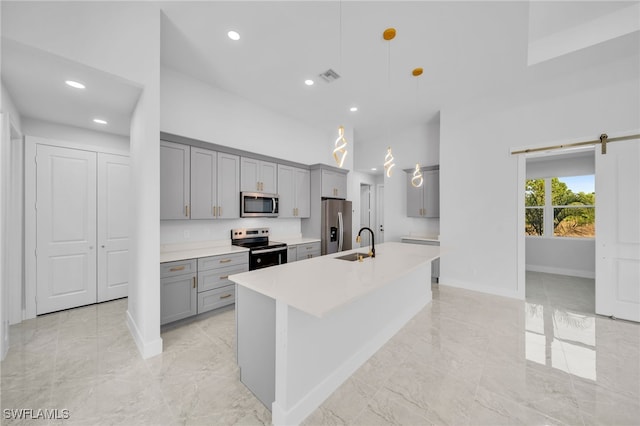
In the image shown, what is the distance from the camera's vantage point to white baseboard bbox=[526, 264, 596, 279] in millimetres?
5076

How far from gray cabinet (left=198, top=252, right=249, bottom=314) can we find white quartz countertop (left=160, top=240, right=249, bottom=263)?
0.09 m

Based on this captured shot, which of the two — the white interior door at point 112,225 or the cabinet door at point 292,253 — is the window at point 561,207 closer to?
the cabinet door at point 292,253

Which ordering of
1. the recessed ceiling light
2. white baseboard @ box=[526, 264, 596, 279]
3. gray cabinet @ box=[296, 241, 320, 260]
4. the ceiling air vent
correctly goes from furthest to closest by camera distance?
1. white baseboard @ box=[526, 264, 596, 279]
2. gray cabinet @ box=[296, 241, 320, 260]
3. the ceiling air vent
4. the recessed ceiling light

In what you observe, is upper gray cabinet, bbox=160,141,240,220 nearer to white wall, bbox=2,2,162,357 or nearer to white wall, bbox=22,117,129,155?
white wall, bbox=2,2,162,357

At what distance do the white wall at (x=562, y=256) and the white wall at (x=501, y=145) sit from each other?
106 inches

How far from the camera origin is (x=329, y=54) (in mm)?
2984

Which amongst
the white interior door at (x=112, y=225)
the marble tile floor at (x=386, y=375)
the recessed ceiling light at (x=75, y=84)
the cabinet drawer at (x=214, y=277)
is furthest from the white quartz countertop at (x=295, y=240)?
the recessed ceiling light at (x=75, y=84)

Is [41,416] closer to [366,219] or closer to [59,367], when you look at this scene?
[59,367]

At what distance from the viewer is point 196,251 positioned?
3.39 meters

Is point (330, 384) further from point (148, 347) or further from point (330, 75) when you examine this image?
point (330, 75)

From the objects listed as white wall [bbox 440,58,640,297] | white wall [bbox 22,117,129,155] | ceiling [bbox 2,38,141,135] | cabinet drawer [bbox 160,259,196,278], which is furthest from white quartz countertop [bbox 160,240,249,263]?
white wall [bbox 440,58,640,297]

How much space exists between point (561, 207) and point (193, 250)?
7.55 m

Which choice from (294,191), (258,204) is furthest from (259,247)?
(294,191)

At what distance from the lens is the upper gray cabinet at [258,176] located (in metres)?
3.82
